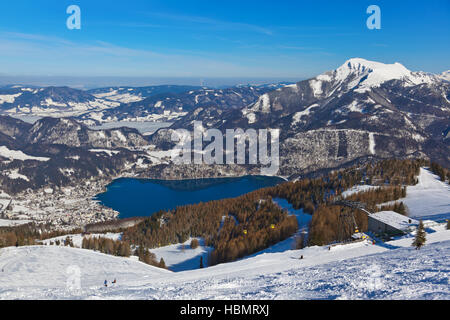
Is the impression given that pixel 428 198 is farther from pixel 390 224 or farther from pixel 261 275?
pixel 261 275

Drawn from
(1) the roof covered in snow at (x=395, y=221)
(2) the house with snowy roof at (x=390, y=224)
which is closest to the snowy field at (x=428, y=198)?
(1) the roof covered in snow at (x=395, y=221)

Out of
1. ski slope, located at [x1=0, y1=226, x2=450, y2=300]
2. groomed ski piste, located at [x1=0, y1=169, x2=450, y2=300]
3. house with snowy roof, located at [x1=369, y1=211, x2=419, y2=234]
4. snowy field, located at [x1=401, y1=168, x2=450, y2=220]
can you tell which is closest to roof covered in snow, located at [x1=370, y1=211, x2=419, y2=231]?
house with snowy roof, located at [x1=369, y1=211, x2=419, y2=234]

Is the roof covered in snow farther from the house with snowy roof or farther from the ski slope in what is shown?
the ski slope

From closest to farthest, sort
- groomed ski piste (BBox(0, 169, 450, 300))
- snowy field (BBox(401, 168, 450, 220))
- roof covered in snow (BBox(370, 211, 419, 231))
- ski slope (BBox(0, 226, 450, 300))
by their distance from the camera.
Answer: ski slope (BBox(0, 226, 450, 300))
groomed ski piste (BBox(0, 169, 450, 300))
roof covered in snow (BBox(370, 211, 419, 231))
snowy field (BBox(401, 168, 450, 220))

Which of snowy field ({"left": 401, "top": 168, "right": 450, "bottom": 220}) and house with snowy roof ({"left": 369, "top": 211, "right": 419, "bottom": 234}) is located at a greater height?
house with snowy roof ({"left": 369, "top": 211, "right": 419, "bottom": 234})

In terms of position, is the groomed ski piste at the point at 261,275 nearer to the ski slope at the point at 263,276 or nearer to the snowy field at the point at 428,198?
the ski slope at the point at 263,276

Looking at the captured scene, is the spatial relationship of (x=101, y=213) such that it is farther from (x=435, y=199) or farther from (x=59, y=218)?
(x=435, y=199)

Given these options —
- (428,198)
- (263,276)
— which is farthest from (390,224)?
(428,198)
